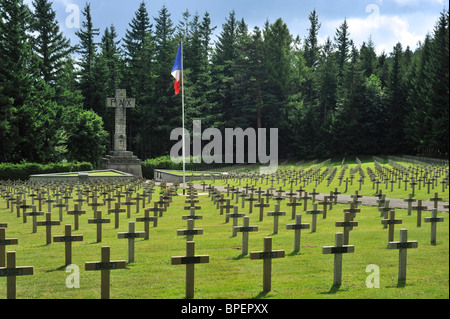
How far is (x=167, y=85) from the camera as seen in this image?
54000 mm

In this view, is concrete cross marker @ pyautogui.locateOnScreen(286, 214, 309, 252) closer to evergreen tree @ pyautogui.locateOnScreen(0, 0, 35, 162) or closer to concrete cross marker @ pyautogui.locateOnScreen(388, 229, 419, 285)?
concrete cross marker @ pyautogui.locateOnScreen(388, 229, 419, 285)

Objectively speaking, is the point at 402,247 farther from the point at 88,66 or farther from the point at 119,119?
the point at 88,66

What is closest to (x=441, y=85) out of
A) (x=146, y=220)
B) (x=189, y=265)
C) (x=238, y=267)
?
(x=189, y=265)

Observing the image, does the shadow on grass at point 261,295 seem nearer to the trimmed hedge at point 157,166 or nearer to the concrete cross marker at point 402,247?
the concrete cross marker at point 402,247

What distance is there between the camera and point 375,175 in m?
22.7

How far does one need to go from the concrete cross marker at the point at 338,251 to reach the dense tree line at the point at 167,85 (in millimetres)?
32931

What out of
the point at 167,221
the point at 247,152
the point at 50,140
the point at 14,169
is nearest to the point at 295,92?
the point at 247,152

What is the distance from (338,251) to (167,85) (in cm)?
4977

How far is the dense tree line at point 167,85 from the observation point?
40.6 m

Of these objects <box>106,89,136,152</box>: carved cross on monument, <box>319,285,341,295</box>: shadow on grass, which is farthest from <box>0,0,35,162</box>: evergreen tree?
<box>319,285,341,295</box>: shadow on grass

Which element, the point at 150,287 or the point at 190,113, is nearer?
the point at 150,287

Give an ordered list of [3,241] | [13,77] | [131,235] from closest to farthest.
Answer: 1. [3,241]
2. [131,235]
3. [13,77]

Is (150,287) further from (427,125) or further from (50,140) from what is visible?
(50,140)
